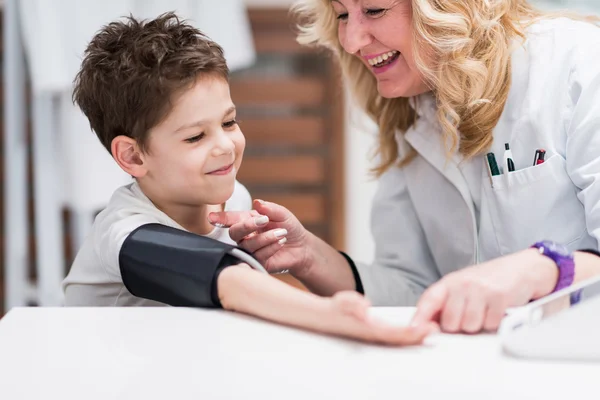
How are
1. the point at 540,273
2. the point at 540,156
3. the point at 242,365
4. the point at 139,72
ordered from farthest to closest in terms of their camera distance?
the point at 540,156 → the point at 139,72 → the point at 540,273 → the point at 242,365

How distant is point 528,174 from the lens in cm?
109

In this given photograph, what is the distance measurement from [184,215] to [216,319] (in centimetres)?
32

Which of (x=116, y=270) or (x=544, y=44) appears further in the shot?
(x=544, y=44)

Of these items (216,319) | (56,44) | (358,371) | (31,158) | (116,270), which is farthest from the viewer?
(31,158)

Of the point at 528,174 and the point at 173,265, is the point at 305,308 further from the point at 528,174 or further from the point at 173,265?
the point at 528,174

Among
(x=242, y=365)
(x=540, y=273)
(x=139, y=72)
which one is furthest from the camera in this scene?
(x=139, y=72)

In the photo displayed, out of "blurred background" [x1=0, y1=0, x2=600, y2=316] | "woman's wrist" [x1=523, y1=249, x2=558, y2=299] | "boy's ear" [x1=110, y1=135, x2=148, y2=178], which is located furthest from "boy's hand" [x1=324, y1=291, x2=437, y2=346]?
"blurred background" [x1=0, y1=0, x2=600, y2=316]

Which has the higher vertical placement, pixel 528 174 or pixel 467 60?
pixel 467 60

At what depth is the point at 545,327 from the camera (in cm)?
63

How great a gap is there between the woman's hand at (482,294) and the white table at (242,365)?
0.02 metres

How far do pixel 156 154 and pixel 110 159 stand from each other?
3.61 ft

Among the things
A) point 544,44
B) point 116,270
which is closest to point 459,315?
point 116,270

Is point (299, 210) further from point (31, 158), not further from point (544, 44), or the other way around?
point (544, 44)

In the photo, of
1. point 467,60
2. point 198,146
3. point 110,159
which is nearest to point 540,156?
point 467,60
